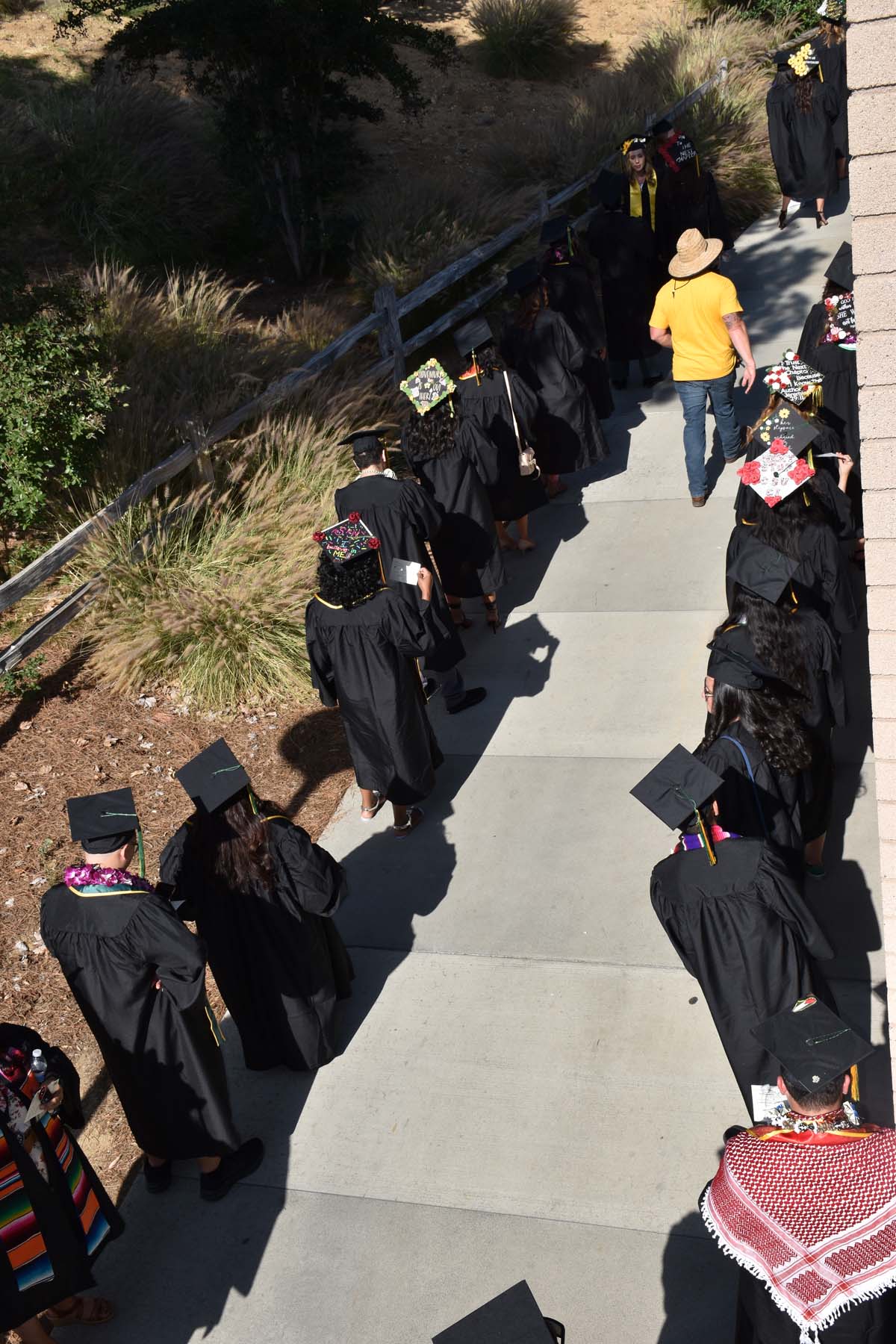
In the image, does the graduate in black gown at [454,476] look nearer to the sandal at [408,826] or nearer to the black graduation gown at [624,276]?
the sandal at [408,826]

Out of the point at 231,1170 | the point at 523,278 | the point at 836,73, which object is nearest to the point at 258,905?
the point at 231,1170

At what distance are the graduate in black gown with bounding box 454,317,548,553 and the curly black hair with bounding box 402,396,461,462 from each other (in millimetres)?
272

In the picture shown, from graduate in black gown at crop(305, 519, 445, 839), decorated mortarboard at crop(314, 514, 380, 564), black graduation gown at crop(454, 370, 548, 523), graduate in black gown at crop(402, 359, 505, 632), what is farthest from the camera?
black graduation gown at crop(454, 370, 548, 523)

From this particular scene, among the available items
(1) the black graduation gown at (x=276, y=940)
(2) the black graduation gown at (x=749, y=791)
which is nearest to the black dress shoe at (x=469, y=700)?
(1) the black graduation gown at (x=276, y=940)

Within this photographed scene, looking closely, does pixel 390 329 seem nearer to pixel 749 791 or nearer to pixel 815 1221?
pixel 749 791

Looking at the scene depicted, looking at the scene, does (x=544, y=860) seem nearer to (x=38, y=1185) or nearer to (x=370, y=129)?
(x=38, y=1185)

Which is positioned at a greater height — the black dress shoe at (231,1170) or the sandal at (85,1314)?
the sandal at (85,1314)

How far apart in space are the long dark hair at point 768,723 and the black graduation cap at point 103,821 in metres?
2.34

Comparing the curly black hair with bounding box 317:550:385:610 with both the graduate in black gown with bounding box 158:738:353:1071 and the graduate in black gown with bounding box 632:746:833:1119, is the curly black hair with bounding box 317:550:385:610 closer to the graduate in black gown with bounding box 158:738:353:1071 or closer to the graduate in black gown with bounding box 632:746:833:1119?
the graduate in black gown with bounding box 158:738:353:1071

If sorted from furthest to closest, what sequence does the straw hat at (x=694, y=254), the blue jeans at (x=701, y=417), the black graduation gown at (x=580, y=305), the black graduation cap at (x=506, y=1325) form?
1. the black graduation gown at (x=580, y=305)
2. the blue jeans at (x=701, y=417)
3. the straw hat at (x=694, y=254)
4. the black graduation cap at (x=506, y=1325)

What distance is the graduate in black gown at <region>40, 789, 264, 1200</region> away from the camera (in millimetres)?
4273

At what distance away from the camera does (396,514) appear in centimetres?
701

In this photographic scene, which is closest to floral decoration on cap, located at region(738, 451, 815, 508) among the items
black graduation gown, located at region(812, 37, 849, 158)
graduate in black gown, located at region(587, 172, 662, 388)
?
graduate in black gown, located at region(587, 172, 662, 388)

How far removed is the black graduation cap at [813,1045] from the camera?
123 inches
